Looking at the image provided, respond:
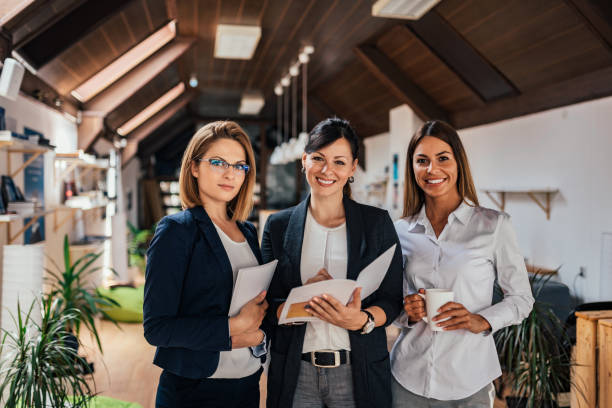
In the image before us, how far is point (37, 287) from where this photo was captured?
9.36ft

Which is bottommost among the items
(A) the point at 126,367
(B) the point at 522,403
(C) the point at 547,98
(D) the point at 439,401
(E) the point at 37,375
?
(A) the point at 126,367

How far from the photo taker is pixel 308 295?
1.42 metres

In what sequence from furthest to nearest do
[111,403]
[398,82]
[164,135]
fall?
[164,135]
[398,82]
[111,403]

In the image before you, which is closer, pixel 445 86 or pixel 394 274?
pixel 394 274

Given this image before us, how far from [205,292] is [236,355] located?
22 centimetres

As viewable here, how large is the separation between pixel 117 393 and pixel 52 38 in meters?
2.69

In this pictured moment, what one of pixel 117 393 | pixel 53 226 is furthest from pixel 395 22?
pixel 117 393

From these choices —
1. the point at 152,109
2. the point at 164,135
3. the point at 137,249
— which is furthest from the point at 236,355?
the point at 164,135

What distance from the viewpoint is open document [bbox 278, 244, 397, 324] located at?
4.56ft

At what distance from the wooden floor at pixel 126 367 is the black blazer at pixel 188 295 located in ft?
6.02

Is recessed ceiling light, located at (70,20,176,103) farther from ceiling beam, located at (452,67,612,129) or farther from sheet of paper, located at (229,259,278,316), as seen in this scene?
sheet of paper, located at (229,259,278,316)

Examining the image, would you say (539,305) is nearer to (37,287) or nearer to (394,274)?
(394,274)

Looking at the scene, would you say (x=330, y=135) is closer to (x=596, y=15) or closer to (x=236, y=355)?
(x=236, y=355)

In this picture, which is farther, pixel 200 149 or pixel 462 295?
pixel 462 295
